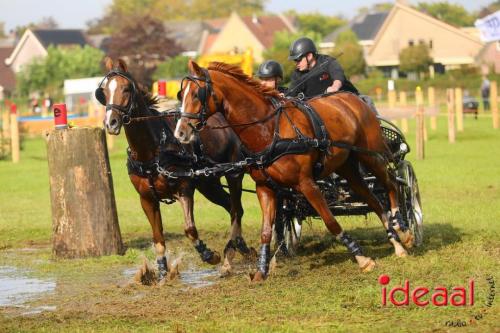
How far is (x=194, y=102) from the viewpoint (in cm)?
1012

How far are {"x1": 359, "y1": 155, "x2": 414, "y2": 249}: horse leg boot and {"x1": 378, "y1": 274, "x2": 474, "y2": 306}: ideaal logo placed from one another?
268 cm

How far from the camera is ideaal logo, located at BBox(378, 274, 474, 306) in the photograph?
856 centimetres

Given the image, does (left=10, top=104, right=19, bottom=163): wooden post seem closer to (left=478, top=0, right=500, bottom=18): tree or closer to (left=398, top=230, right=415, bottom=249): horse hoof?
(left=398, top=230, right=415, bottom=249): horse hoof

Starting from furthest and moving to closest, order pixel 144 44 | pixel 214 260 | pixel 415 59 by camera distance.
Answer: pixel 144 44 → pixel 415 59 → pixel 214 260

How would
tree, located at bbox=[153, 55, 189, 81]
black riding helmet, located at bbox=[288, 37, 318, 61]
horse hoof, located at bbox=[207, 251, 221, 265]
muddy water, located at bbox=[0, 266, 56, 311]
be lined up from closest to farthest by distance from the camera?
muddy water, located at bbox=[0, 266, 56, 311] < horse hoof, located at bbox=[207, 251, 221, 265] < black riding helmet, located at bbox=[288, 37, 318, 61] < tree, located at bbox=[153, 55, 189, 81]

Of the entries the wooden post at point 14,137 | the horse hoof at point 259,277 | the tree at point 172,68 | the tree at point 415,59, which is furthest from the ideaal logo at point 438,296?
the tree at point 172,68

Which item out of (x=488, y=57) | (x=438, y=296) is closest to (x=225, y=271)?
(x=438, y=296)

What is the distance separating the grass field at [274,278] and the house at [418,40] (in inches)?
2855

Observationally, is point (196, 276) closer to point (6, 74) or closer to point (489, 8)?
point (6, 74)

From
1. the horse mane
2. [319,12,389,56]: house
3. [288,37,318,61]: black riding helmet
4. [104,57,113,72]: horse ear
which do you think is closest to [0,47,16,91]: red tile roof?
[319,12,389,56]: house

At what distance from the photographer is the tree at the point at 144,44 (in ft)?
297

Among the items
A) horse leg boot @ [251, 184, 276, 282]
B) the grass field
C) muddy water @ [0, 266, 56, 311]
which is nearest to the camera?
the grass field

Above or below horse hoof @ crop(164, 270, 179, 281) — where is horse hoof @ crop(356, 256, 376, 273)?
above

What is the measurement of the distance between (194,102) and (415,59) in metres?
74.7
